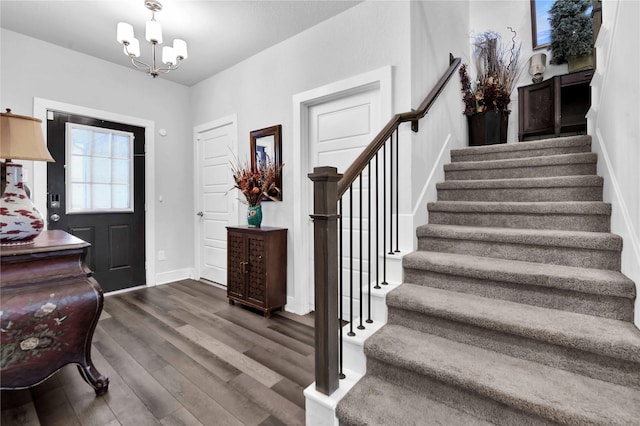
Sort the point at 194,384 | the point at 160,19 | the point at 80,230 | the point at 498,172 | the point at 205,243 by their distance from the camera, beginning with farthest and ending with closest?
1. the point at 205,243
2. the point at 80,230
3. the point at 160,19
4. the point at 498,172
5. the point at 194,384

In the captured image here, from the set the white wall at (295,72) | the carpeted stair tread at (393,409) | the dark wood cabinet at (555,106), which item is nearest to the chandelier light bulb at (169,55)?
the white wall at (295,72)

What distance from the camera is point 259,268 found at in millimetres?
3008

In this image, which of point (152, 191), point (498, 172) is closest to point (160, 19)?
point (152, 191)

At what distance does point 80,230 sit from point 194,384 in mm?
2690

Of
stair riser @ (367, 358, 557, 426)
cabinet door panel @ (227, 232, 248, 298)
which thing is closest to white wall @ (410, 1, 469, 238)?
stair riser @ (367, 358, 557, 426)

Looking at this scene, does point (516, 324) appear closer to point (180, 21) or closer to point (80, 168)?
point (180, 21)

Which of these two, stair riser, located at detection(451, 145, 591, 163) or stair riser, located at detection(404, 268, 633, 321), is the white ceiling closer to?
stair riser, located at detection(451, 145, 591, 163)

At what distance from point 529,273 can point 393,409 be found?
97 cm

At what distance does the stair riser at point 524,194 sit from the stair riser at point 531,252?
0.55 meters

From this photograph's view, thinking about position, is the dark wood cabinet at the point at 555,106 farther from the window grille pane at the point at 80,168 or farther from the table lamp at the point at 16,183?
the window grille pane at the point at 80,168

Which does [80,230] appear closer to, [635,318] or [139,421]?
[139,421]

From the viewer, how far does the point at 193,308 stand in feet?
10.3

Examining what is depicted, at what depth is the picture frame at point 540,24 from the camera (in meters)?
3.72

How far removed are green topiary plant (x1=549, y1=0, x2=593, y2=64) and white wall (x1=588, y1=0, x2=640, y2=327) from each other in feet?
6.50
